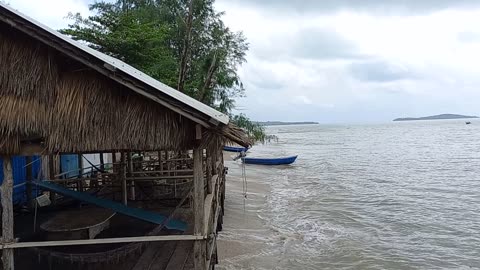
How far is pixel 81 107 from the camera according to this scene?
462 centimetres

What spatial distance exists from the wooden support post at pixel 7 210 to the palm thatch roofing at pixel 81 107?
0.78 feet

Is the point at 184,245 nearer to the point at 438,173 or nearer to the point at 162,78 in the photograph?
the point at 162,78

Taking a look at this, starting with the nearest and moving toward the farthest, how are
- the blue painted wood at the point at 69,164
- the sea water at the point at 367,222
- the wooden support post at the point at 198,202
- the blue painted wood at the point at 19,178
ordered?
the wooden support post at the point at 198,202 < the blue painted wood at the point at 19,178 < the sea water at the point at 367,222 < the blue painted wood at the point at 69,164

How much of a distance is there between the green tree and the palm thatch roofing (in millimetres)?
9108

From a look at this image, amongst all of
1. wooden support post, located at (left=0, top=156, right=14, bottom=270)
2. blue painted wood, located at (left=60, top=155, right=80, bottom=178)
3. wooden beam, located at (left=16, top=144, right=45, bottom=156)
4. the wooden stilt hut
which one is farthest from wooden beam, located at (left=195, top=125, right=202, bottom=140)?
blue painted wood, located at (left=60, top=155, right=80, bottom=178)

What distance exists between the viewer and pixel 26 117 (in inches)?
179

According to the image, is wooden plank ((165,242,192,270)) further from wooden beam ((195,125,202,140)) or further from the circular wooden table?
wooden beam ((195,125,202,140))

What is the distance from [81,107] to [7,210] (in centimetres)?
147

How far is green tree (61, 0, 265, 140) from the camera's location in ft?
46.3

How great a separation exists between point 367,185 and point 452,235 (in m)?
9.50

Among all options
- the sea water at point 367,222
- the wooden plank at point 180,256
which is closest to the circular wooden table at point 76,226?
the wooden plank at point 180,256

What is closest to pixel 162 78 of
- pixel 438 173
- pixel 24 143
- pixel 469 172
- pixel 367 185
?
pixel 24 143

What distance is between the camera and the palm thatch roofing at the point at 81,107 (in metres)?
4.50

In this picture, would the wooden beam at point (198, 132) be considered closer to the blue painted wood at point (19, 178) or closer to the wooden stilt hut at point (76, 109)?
the wooden stilt hut at point (76, 109)
